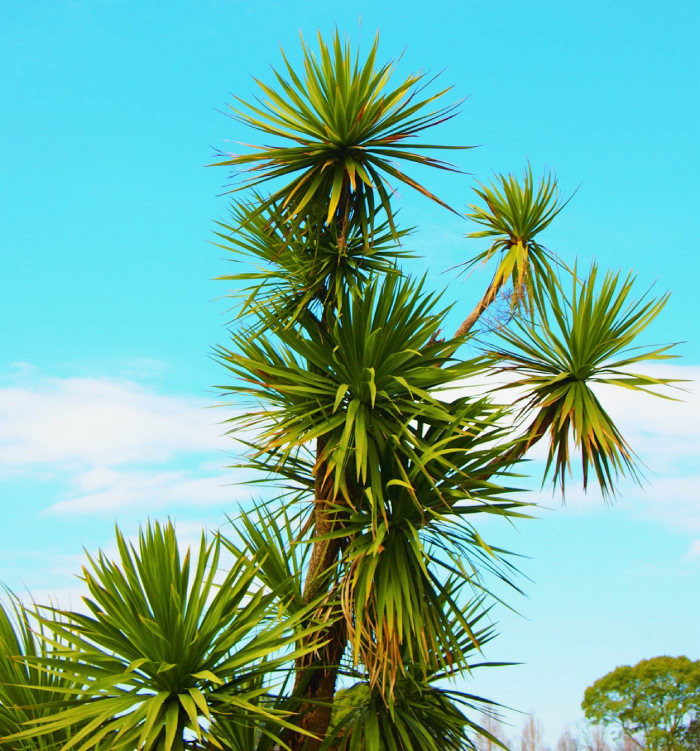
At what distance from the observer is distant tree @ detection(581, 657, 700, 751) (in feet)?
90.8

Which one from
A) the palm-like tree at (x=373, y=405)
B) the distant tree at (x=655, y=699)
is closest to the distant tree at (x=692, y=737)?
the distant tree at (x=655, y=699)

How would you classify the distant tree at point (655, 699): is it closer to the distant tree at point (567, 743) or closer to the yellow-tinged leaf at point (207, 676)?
the distant tree at point (567, 743)

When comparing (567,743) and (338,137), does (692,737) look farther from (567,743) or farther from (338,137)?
(338,137)

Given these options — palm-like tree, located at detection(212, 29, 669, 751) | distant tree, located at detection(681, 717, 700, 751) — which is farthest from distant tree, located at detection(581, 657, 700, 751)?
palm-like tree, located at detection(212, 29, 669, 751)

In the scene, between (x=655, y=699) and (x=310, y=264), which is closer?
(x=310, y=264)

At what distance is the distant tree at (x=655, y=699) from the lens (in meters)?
27.7

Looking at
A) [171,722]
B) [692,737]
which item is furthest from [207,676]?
[692,737]

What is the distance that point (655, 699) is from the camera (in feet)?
92.8

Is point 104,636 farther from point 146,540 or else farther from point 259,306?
point 259,306

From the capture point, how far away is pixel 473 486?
6.66 meters

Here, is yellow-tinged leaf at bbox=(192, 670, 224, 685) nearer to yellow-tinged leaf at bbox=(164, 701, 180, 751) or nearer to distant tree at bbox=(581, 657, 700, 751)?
yellow-tinged leaf at bbox=(164, 701, 180, 751)

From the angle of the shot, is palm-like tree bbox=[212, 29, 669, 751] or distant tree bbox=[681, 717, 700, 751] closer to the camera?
palm-like tree bbox=[212, 29, 669, 751]

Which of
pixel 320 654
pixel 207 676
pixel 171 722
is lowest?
pixel 171 722

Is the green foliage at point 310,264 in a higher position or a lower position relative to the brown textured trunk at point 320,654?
higher
